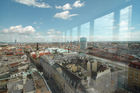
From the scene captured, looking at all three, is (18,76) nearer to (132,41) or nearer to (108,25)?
(108,25)

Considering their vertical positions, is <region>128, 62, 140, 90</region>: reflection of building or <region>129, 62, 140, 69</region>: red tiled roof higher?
<region>129, 62, 140, 69</region>: red tiled roof

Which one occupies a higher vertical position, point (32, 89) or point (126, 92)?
point (32, 89)

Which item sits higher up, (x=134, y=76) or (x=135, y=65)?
(x=135, y=65)

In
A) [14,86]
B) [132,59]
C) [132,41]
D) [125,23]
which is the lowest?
[14,86]

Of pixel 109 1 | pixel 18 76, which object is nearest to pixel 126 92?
pixel 109 1

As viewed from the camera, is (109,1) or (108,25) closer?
(109,1)

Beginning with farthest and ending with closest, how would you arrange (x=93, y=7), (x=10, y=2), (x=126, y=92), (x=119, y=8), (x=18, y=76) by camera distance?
(x=18, y=76)
(x=10, y=2)
(x=93, y=7)
(x=126, y=92)
(x=119, y=8)

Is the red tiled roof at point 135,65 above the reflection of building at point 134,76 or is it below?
above

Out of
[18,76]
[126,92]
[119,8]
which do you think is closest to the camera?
[119,8]
